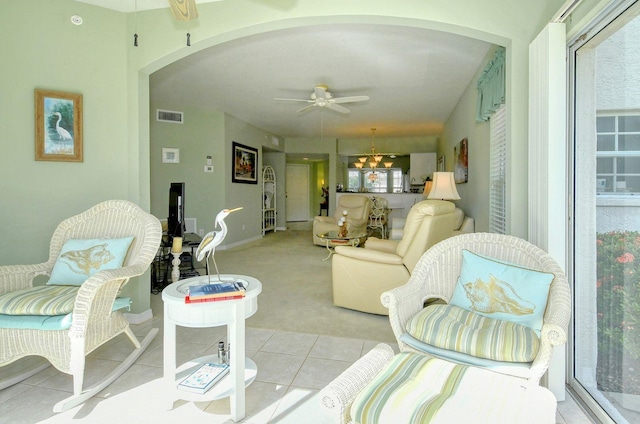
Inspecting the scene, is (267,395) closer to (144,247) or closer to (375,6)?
(144,247)

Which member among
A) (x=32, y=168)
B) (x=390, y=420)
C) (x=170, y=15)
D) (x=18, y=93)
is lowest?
(x=390, y=420)

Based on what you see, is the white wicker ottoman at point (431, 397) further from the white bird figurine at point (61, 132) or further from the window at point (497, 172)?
the white bird figurine at point (61, 132)

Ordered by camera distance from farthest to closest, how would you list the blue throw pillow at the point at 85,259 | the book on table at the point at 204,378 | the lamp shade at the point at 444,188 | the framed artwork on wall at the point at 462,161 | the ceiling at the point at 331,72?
the framed artwork on wall at the point at 462,161 < the lamp shade at the point at 444,188 < the ceiling at the point at 331,72 < the blue throw pillow at the point at 85,259 < the book on table at the point at 204,378

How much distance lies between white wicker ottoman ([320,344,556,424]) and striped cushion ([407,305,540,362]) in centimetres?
25

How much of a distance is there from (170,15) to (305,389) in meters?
2.89

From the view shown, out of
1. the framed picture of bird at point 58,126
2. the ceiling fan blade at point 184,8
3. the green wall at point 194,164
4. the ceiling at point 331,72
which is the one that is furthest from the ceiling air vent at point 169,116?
the ceiling fan blade at point 184,8

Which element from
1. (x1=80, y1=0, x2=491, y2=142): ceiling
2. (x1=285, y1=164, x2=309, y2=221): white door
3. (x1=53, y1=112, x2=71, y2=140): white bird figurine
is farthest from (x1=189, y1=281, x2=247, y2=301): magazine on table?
(x1=285, y1=164, x2=309, y2=221): white door

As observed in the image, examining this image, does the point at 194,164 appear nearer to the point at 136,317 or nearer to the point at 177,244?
the point at 177,244

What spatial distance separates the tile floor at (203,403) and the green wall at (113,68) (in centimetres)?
85

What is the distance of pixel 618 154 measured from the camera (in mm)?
1551

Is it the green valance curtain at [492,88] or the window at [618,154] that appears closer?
the window at [618,154]

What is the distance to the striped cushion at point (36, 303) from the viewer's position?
70.3 inches

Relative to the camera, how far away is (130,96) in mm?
2814

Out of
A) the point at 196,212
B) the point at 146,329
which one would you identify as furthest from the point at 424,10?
the point at 196,212
